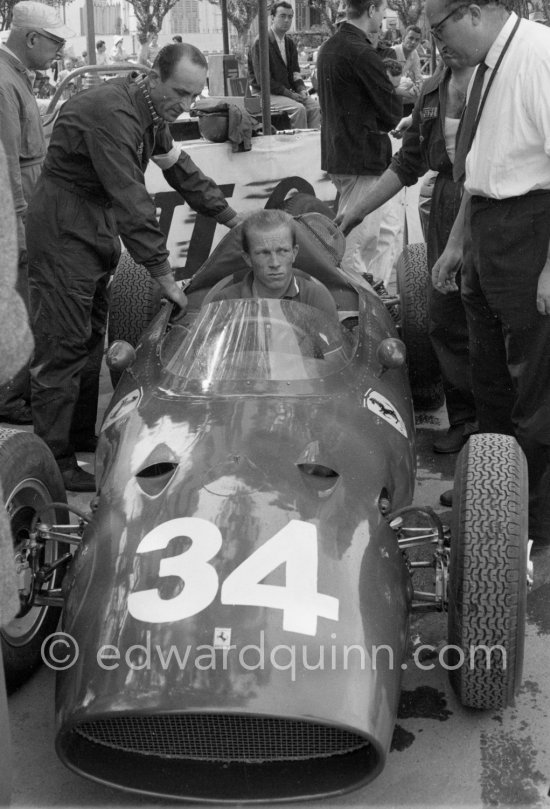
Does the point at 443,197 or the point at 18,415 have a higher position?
the point at 443,197

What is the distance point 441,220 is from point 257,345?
205cm

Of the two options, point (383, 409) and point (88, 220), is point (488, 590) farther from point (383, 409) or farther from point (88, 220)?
point (88, 220)

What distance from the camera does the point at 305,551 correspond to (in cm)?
277

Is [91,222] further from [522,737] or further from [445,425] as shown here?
[522,737]

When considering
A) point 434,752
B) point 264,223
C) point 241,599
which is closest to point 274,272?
point 264,223

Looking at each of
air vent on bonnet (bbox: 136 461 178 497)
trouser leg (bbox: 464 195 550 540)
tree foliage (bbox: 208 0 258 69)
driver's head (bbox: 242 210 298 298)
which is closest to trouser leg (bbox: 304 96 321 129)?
driver's head (bbox: 242 210 298 298)

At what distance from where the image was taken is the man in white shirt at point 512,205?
369 centimetres

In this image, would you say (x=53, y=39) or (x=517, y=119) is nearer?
(x=517, y=119)

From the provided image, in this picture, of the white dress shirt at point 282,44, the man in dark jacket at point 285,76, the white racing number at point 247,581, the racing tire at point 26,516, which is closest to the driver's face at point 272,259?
the racing tire at point 26,516

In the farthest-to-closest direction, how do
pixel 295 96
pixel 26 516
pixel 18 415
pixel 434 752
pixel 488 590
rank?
pixel 295 96 < pixel 18 415 < pixel 26 516 < pixel 434 752 < pixel 488 590

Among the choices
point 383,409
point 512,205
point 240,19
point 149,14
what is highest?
point 512,205

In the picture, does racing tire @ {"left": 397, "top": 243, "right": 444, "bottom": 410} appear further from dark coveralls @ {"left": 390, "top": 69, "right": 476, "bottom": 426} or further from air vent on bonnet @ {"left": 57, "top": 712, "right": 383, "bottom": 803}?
air vent on bonnet @ {"left": 57, "top": 712, "right": 383, "bottom": 803}

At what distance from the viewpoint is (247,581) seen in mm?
Answer: 2664

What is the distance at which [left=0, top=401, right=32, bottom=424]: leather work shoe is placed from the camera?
236 inches
